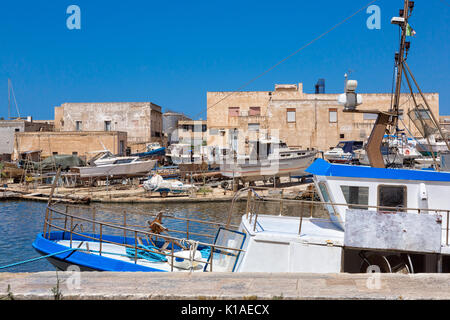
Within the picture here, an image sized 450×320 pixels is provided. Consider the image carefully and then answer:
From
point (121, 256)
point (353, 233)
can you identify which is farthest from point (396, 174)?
point (121, 256)

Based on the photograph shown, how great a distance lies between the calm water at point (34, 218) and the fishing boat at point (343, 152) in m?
12.7

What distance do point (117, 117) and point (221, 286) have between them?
52540 millimetres

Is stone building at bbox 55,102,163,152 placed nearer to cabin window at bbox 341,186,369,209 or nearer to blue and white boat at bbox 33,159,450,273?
blue and white boat at bbox 33,159,450,273

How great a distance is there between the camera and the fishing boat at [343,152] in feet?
123

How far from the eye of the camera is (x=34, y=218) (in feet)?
78.2

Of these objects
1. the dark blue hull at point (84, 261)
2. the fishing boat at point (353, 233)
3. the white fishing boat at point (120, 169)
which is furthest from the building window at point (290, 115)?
the dark blue hull at point (84, 261)

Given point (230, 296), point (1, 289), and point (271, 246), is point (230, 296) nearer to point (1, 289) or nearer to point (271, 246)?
point (1, 289)

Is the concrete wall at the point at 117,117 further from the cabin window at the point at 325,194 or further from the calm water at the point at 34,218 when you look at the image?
the cabin window at the point at 325,194

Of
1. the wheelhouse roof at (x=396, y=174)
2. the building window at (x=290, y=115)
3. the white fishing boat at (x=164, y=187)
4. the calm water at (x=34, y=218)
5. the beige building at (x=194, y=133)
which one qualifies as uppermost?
the building window at (x=290, y=115)

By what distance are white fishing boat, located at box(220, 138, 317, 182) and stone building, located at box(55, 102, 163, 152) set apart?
24763 mm

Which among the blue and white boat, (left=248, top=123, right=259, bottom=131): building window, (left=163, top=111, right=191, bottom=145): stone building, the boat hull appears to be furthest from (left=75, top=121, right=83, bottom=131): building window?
the blue and white boat

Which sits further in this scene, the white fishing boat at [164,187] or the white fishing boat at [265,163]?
the white fishing boat at [265,163]
